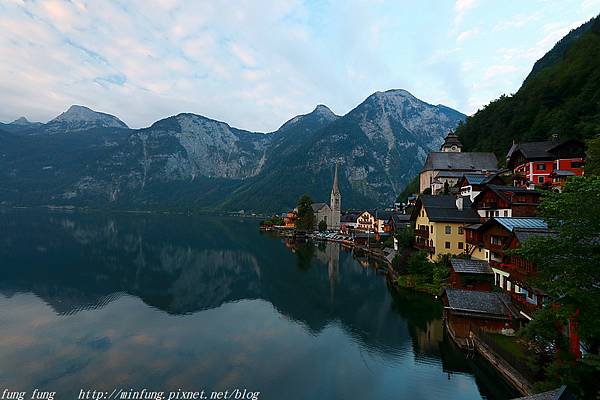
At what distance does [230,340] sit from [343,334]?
9.32 m

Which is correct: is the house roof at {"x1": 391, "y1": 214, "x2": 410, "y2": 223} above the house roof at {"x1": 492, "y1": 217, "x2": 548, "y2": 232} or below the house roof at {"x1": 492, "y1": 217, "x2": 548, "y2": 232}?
below

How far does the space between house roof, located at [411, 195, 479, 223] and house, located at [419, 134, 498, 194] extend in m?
26.9

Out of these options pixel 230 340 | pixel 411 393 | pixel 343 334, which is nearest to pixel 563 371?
pixel 411 393

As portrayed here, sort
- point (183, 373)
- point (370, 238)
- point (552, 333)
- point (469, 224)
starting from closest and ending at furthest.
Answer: point (552, 333) → point (183, 373) → point (469, 224) → point (370, 238)

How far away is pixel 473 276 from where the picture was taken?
1281 inches

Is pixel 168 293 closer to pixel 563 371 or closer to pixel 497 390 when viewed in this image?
pixel 497 390

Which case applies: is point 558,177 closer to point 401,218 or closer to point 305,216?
point 401,218

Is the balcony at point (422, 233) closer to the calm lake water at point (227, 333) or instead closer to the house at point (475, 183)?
the calm lake water at point (227, 333)

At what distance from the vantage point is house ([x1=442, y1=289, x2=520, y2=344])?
24141 millimetres

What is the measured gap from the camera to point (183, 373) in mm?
21281

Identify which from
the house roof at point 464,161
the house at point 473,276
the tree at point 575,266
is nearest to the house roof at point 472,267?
the house at point 473,276

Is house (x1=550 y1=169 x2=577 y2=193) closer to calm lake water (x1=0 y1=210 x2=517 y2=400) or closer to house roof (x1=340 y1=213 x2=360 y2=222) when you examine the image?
calm lake water (x1=0 y1=210 x2=517 y2=400)

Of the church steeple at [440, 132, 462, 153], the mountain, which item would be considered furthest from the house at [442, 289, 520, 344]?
the church steeple at [440, 132, 462, 153]

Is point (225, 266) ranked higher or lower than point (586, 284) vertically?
lower
